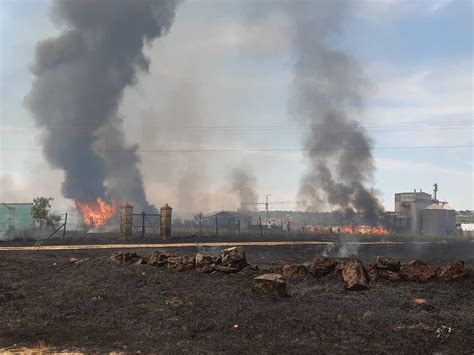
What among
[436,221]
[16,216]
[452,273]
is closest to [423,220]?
[436,221]

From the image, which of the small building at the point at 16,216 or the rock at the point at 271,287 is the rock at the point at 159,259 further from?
the small building at the point at 16,216

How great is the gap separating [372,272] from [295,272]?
2123 mm

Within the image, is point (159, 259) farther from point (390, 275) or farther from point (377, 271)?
point (390, 275)

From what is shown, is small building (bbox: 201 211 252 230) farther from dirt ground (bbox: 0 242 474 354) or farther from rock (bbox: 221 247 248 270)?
dirt ground (bbox: 0 242 474 354)

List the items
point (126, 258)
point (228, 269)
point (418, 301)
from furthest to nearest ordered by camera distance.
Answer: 1. point (126, 258)
2. point (228, 269)
3. point (418, 301)

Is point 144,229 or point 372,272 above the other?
point 144,229

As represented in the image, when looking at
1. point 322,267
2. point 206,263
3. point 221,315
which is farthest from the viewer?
point 206,263

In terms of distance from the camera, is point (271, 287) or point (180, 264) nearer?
point (271, 287)

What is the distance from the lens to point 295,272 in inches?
500

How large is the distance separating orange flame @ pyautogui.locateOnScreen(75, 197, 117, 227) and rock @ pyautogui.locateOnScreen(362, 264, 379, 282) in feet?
163

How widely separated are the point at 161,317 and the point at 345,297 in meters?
4.48

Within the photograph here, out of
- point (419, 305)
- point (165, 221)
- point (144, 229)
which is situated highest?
point (165, 221)

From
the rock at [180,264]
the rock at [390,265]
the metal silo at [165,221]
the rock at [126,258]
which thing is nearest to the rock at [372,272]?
the rock at [390,265]

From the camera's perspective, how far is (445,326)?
864cm
